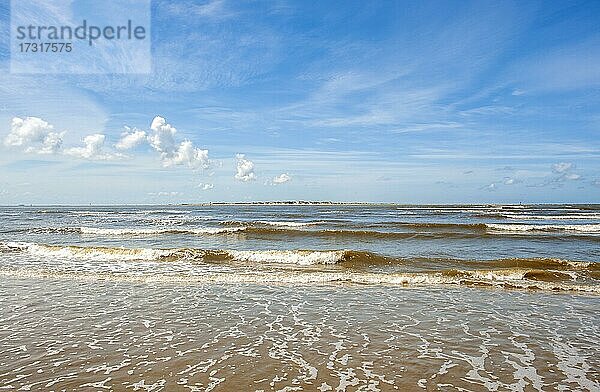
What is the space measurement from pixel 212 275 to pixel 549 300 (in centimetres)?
942

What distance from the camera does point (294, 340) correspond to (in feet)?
23.1

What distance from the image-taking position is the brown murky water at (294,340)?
539 centimetres

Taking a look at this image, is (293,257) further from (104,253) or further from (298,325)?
(298,325)

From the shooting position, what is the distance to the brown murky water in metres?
5.39

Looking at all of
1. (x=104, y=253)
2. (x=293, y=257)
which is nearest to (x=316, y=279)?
(x=293, y=257)

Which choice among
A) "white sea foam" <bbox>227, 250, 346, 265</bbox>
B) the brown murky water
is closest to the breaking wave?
"white sea foam" <bbox>227, 250, 346, 265</bbox>

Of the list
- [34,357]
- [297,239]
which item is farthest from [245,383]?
[297,239]

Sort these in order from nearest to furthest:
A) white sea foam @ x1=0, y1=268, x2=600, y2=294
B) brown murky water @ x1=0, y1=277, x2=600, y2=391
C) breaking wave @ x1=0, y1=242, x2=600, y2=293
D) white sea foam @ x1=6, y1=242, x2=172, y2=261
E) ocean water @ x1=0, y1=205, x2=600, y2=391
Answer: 1. brown murky water @ x1=0, y1=277, x2=600, y2=391
2. ocean water @ x1=0, y1=205, x2=600, y2=391
3. white sea foam @ x1=0, y1=268, x2=600, y2=294
4. breaking wave @ x1=0, y1=242, x2=600, y2=293
5. white sea foam @ x1=6, y1=242, x2=172, y2=261

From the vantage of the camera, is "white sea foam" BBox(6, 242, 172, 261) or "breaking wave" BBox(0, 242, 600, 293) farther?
"white sea foam" BBox(6, 242, 172, 261)

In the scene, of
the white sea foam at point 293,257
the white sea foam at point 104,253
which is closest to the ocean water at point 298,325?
the white sea foam at point 293,257

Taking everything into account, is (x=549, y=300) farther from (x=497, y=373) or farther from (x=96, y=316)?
(x=96, y=316)

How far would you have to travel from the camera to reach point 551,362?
6105 mm

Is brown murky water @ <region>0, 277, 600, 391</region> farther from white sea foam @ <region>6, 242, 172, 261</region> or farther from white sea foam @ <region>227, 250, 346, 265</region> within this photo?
white sea foam @ <region>6, 242, 172, 261</region>

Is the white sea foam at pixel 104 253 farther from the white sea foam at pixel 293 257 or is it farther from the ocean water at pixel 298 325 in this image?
the white sea foam at pixel 293 257
